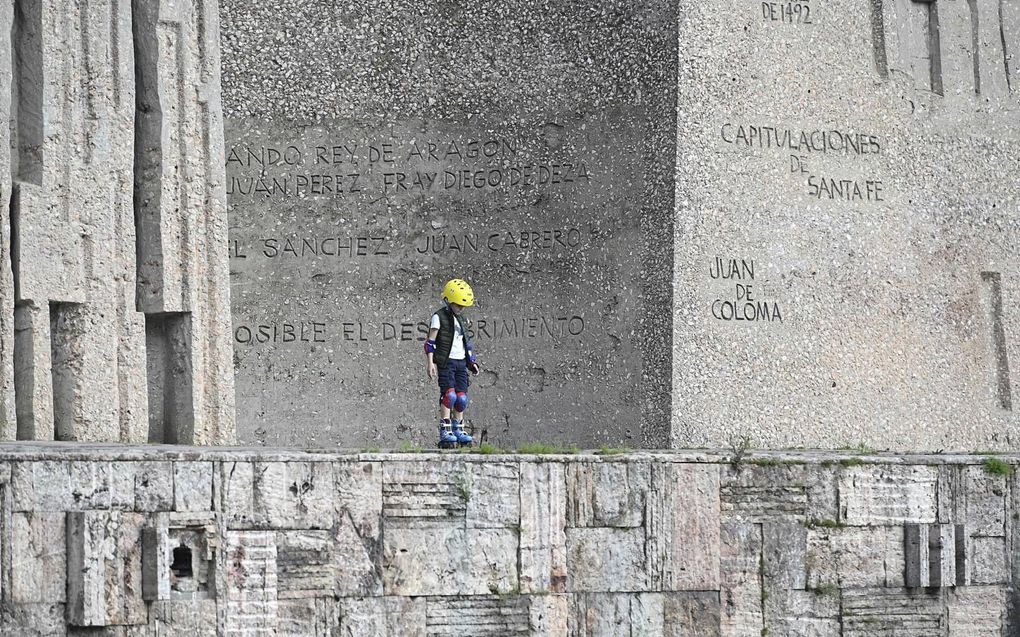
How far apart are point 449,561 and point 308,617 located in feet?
2.94

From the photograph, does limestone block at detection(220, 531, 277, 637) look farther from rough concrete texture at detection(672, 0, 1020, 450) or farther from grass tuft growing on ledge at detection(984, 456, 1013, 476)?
rough concrete texture at detection(672, 0, 1020, 450)

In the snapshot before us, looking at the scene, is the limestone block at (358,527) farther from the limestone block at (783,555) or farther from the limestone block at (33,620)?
the limestone block at (783,555)

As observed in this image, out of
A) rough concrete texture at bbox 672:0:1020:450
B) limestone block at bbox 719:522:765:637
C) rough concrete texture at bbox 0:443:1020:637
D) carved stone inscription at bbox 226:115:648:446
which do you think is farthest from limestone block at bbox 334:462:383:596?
carved stone inscription at bbox 226:115:648:446

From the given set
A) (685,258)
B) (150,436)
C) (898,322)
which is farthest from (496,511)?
(898,322)

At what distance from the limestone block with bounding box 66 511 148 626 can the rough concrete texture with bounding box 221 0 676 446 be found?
668cm

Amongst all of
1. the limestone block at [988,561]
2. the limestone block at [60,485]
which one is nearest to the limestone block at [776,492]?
the limestone block at [988,561]

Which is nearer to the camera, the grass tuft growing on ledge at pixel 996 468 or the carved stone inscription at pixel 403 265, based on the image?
the grass tuft growing on ledge at pixel 996 468

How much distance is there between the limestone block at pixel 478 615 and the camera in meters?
10.6

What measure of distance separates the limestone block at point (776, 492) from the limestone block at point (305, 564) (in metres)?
2.44

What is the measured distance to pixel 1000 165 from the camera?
16.8m

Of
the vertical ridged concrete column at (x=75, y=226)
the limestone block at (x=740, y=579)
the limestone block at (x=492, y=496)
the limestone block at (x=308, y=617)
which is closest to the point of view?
the limestone block at (x=308, y=617)

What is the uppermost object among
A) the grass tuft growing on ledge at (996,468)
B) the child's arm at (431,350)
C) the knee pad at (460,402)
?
the child's arm at (431,350)

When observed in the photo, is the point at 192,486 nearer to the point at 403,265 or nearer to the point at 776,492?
the point at 776,492

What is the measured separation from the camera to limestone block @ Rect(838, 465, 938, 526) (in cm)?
1139
